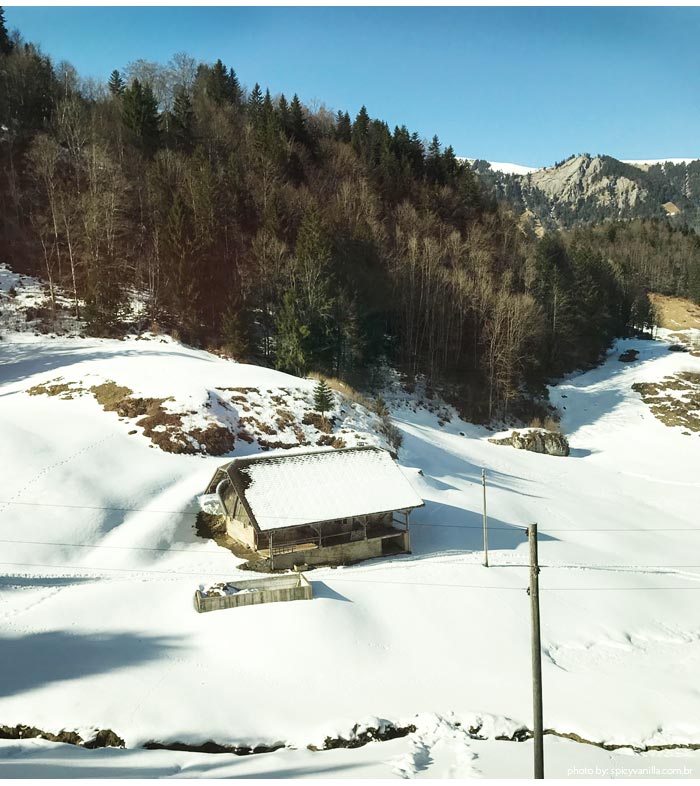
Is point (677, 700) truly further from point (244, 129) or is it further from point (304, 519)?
point (244, 129)

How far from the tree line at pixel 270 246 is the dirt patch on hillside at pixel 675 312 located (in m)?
36.4

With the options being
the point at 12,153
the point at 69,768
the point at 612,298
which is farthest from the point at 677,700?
the point at 612,298

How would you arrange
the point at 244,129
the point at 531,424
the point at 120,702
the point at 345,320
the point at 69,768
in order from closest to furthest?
the point at 69,768, the point at 120,702, the point at 345,320, the point at 531,424, the point at 244,129

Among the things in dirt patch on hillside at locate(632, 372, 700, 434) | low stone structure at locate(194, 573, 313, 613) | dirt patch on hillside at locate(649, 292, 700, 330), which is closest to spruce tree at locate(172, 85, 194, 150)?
low stone structure at locate(194, 573, 313, 613)

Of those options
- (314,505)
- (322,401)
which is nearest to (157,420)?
(322,401)

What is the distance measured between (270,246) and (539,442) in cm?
2768

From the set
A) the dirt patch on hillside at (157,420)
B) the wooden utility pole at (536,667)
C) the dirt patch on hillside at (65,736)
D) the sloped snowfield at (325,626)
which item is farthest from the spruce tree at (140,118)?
the wooden utility pole at (536,667)

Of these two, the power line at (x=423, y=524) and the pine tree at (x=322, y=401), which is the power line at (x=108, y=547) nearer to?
the power line at (x=423, y=524)

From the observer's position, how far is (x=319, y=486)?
23.6 metres

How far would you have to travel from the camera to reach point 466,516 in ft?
89.0

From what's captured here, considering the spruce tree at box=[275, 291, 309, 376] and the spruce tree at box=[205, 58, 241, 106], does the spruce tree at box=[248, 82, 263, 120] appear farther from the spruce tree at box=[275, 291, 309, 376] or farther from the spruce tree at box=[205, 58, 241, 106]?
the spruce tree at box=[275, 291, 309, 376]

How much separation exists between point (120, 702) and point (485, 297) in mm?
47807

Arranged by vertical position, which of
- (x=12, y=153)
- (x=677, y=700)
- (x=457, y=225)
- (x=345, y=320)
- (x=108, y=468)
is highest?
(x=12, y=153)

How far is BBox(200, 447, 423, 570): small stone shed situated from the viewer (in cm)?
2205
